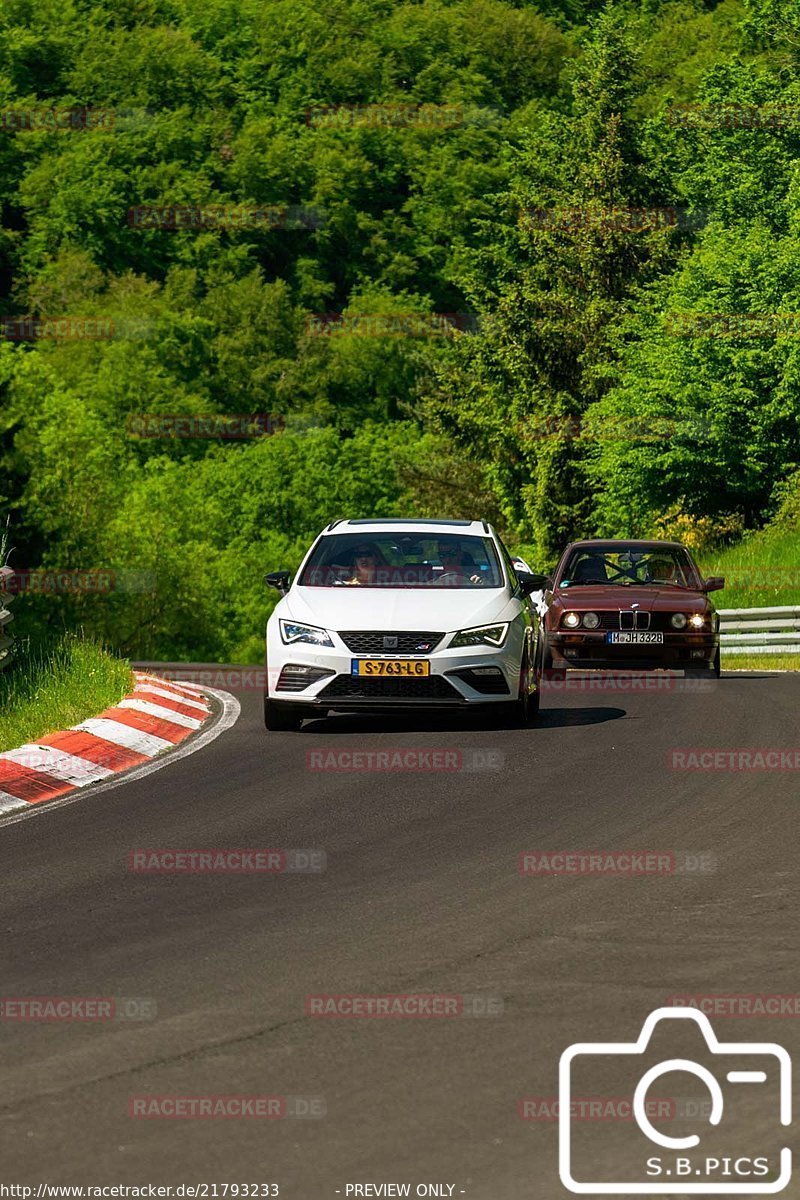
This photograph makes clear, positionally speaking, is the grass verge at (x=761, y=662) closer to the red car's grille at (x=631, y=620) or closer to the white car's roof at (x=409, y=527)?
the red car's grille at (x=631, y=620)

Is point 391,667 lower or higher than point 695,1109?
lower

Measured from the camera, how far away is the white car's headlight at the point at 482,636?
618 inches

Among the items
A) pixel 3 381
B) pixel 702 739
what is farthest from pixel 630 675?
pixel 3 381

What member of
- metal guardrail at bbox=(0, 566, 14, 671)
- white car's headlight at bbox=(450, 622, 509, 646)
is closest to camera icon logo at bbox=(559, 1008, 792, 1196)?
white car's headlight at bbox=(450, 622, 509, 646)

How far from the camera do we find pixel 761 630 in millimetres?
33719

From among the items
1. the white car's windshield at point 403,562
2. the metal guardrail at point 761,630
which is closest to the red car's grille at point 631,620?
the white car's windshield at point 403,562

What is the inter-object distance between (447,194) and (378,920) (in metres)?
92.7

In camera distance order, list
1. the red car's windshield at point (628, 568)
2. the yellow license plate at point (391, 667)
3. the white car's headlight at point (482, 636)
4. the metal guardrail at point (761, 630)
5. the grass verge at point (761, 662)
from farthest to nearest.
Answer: the metal guardrail at point (761, 630) < the grass verge at point (761, 662) < the red car's windshield at point (628, 568) < the white car's headlight at point (482, 636) < the yellow license plate at point (391, 667)

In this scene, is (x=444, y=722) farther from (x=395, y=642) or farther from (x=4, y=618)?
(x=4, y=618)

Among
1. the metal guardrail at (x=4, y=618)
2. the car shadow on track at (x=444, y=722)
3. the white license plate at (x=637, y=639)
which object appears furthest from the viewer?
the white license plate at (x=637, y=639)

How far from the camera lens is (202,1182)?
4750mm

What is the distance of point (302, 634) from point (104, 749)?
2.25 meters

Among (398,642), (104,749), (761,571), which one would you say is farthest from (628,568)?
(761,571)

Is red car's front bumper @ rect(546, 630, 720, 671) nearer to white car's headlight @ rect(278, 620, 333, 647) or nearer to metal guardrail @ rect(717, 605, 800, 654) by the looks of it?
white car's headlight @ rect(278, 620, 333, 647)
